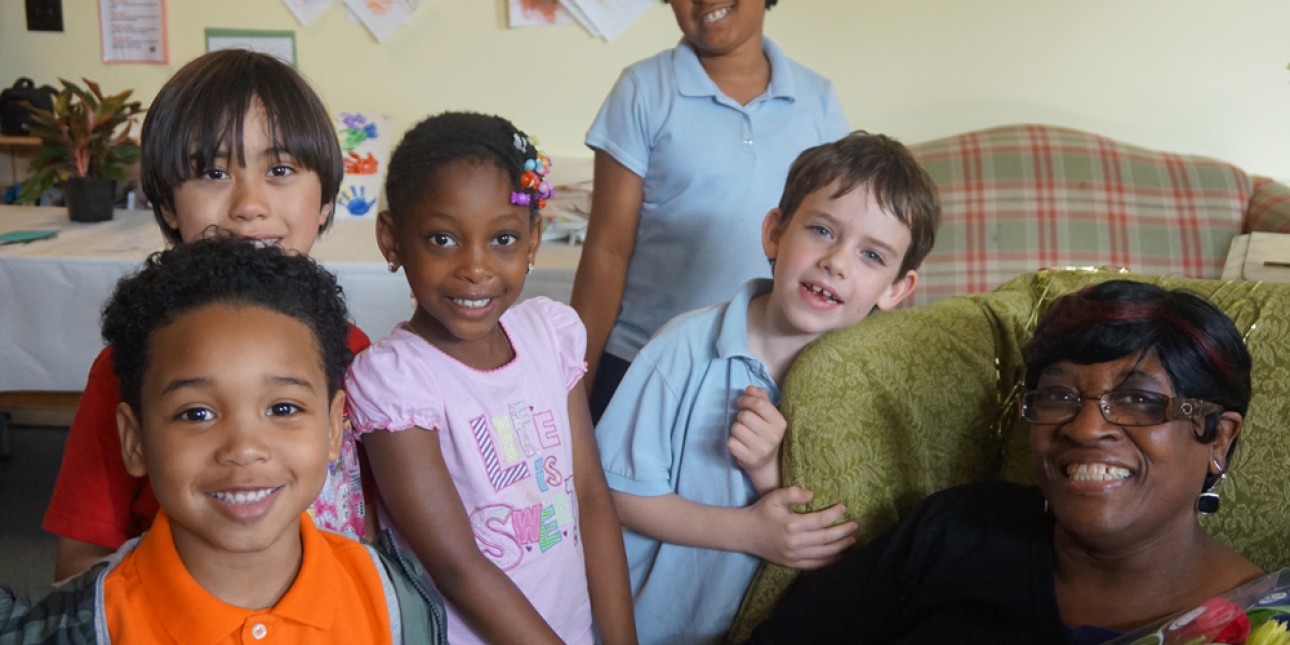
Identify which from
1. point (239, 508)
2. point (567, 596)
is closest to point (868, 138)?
point (567, 596)

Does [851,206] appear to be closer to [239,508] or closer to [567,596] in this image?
[567,596]

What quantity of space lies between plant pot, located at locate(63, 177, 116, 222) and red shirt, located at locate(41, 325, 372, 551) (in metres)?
2.34

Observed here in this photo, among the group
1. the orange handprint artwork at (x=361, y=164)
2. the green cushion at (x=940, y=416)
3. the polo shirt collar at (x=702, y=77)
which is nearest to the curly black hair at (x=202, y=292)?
the green cushion at (x=940, y=416)

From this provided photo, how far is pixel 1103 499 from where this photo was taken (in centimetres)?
129

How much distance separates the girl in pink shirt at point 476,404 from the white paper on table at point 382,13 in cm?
239

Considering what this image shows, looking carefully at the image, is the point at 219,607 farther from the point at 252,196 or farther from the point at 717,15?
the point at 717,15

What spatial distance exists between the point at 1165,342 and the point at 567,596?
823 millimetres

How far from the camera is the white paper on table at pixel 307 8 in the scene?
370 centimetres

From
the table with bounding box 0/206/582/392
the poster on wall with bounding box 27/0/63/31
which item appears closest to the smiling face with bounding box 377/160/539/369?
the table with bounding box 0/206/582/392

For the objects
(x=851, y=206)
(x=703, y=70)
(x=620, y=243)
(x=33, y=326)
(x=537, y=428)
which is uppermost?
(x=703, y=70)

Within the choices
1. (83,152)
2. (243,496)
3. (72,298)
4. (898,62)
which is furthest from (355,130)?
(243,496)

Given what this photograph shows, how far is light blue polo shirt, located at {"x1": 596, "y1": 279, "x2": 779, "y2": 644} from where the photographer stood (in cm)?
162

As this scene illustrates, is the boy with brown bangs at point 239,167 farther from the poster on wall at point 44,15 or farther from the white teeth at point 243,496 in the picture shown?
the poster on wall at point 44,15

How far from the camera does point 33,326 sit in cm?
291
